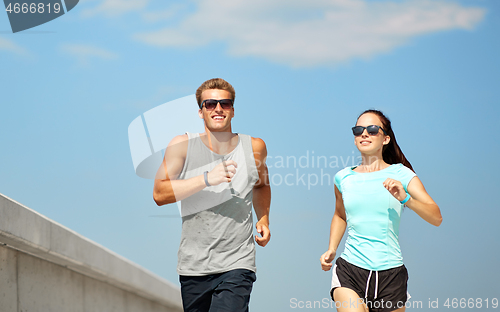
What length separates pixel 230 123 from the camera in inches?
163

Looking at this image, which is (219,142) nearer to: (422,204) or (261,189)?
(261,189)

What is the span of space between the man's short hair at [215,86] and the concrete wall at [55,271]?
1.71 meters

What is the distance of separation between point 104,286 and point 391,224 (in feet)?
13.1

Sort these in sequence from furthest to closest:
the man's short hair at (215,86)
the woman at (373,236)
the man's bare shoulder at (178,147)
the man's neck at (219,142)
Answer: the man's short hair at (215,86) < the man's neck at (219,142) < the man's bare shoulder at (178,147) < the woman at (373,236)

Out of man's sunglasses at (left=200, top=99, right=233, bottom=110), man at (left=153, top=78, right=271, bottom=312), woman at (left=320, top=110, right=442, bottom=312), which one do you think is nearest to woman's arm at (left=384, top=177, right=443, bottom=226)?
woman at (left=320, top=110, right=442, bottom=312)

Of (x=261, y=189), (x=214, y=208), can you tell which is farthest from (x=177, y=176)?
(x=261, y=189)

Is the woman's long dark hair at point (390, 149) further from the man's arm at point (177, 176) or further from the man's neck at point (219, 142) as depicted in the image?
the man's arm at point (177, 176)

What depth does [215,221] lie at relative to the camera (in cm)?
387

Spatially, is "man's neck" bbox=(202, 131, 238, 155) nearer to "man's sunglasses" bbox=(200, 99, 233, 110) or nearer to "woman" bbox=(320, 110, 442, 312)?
"man's sunglasses" bbox=(200, 99, 233, 110)

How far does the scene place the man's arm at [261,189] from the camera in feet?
13.7

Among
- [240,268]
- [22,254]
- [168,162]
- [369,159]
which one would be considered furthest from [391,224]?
[22,254]

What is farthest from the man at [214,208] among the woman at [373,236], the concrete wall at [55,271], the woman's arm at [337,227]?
the concrete wall at [55,271]

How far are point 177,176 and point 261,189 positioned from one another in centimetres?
75

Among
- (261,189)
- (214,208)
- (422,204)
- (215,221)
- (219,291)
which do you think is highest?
(261,189)
